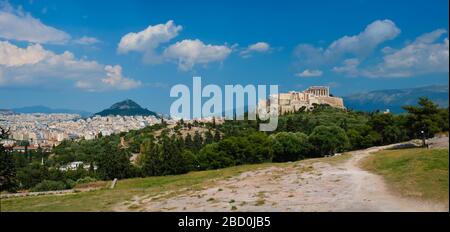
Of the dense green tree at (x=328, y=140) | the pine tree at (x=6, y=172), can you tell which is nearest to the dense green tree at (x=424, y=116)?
the dense green tree at (x=328, y=140)

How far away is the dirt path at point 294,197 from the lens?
1919 cm

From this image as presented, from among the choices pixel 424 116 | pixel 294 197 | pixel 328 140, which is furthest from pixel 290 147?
pixel 294 197

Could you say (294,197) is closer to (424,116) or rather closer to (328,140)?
(424,116)

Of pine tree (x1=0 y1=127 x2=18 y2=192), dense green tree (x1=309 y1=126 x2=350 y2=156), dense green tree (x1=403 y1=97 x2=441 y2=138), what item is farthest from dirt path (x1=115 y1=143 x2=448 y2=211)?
dense green tree (x1=309 y1=126 x2=350 y2=156)

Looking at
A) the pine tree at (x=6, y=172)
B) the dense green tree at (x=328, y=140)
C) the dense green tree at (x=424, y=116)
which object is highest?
the dense green tree at (x=424, y=116)

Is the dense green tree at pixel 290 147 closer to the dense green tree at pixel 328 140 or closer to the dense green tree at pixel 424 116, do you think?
the dense green tree at pixel 328 140

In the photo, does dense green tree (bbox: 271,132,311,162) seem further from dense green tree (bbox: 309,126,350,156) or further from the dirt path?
the dirt path

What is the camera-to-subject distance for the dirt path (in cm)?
1919
